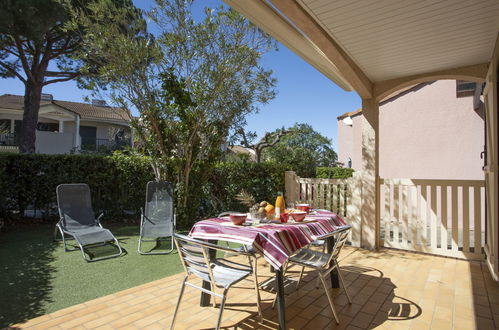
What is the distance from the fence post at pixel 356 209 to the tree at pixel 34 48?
312 inches

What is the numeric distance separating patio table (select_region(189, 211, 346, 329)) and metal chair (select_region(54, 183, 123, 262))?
2.46 m

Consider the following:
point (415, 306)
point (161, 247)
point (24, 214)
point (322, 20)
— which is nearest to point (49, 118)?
point (24, 214)

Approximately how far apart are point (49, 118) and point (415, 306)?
19.1 meters

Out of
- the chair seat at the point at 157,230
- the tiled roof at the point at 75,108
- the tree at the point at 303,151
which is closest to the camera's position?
the chair seat at the point at 157,230

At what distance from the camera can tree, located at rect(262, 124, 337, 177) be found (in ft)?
35.3

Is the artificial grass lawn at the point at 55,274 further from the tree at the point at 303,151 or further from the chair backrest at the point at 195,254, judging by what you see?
the tree at the point at 303,151

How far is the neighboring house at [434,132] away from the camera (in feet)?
23.0

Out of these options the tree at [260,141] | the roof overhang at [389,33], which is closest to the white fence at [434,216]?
the roof overhang at [389,33]

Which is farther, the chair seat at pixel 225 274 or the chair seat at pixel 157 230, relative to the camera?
the chair seat at pixel 157 230

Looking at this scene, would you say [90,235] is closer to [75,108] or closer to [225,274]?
[225,274]

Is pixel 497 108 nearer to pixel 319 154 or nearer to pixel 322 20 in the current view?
pixel 322 20

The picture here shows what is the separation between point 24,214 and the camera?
657cm

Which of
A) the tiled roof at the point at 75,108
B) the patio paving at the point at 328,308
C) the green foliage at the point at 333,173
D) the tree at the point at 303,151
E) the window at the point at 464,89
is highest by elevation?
the tiled roof at the point at 75,108

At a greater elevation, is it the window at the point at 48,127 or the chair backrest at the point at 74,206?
the window at the point at 48,127
